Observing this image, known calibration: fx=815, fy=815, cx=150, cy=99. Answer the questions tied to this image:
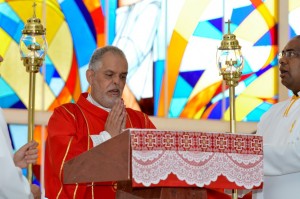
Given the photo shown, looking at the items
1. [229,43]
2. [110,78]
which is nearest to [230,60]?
[229,43]

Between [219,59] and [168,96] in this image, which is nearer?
[219,59]

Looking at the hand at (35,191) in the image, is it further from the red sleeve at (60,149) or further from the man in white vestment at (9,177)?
the red sleeve at (60,149)

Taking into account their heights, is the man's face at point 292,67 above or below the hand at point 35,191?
above

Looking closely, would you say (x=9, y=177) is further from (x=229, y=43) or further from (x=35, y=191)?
(x=229, y=43)

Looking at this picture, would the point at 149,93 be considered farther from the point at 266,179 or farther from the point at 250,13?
the point at 266,179

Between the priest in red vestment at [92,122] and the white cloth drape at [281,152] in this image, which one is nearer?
the priest in red vestment at [92,122]

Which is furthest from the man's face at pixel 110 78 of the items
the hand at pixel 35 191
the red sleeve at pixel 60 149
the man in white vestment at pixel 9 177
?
the man in white vestment at pixel 9 177

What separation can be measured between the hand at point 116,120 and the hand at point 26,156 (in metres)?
1.10

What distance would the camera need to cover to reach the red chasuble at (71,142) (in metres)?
5.51

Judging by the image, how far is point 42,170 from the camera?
31.7ft

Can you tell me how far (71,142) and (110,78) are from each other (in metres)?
0.65

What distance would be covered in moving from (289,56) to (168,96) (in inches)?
191

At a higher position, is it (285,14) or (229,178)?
(285,14)

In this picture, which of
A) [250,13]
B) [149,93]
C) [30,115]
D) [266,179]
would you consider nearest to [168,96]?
[149,93]
